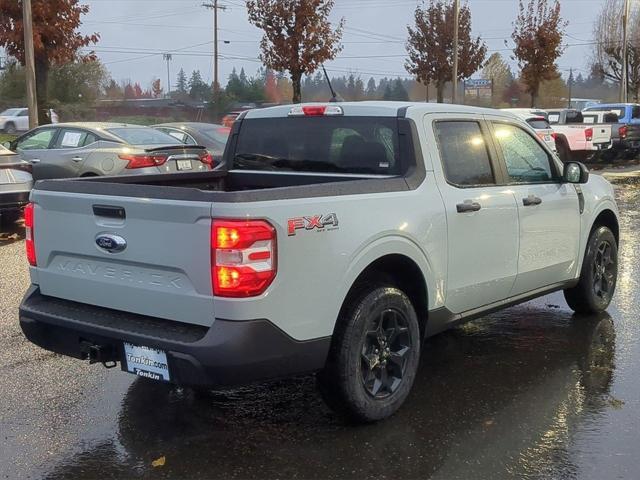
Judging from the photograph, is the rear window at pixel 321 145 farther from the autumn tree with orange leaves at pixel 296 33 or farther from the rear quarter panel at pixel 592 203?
the autumn tree with orange leaves at pixel 296 33

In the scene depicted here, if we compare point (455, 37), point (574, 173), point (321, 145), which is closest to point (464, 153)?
point (321, 145)

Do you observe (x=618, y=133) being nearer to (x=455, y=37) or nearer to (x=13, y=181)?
(x=455, y=37)

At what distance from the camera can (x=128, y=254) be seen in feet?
12.3

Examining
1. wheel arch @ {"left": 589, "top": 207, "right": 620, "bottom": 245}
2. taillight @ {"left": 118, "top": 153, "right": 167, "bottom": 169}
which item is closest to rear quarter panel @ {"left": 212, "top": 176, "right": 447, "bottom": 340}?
wheel arch @ {"left": 589, "top": 207, "right": 620, "bottom": 245}

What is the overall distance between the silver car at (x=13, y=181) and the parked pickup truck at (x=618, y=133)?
60.2 ft

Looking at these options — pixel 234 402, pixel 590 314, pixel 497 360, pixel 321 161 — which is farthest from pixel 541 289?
pixel 234 402

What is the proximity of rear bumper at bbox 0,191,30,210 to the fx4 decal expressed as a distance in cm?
792

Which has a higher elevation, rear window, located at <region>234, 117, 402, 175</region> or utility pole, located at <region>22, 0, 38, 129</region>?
utility pole, located at <region>22, 0, 38, 129</region>

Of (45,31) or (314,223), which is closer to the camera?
(314,223)

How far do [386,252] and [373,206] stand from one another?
0.85ft

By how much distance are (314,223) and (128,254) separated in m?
0.95

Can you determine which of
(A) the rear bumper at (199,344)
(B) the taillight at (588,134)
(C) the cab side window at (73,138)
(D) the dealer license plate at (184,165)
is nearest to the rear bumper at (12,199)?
(C) the cab side window at (73,138)

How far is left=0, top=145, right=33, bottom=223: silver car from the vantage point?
33.9ft

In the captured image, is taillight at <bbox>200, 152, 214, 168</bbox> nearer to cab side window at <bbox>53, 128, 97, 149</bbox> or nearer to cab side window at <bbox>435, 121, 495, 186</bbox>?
cab side window at <bbox>53, 128, 97, 149</bbox>
